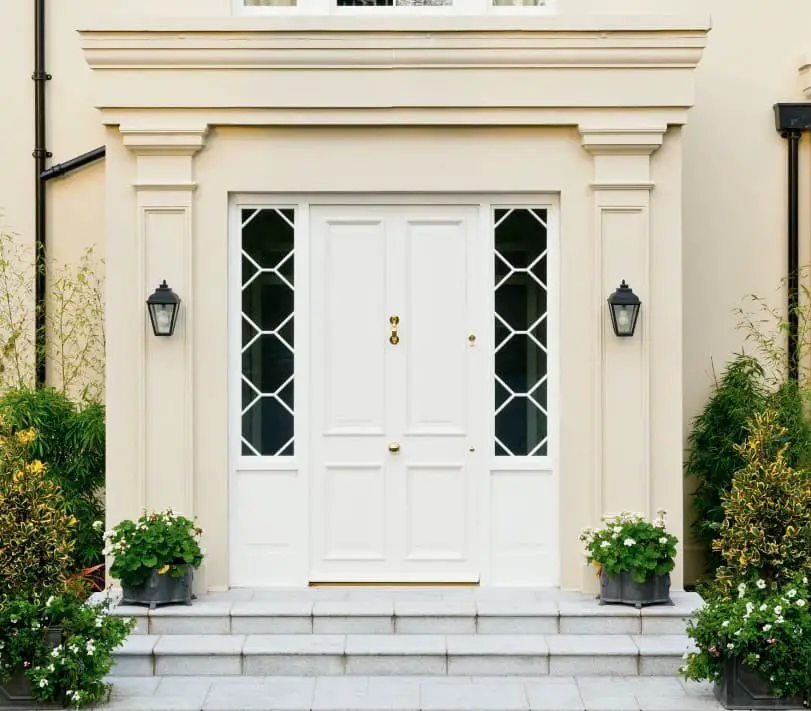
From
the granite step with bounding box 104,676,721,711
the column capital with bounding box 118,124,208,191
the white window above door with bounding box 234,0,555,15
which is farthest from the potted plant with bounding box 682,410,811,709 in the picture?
the column capital with bounding box 118,124,208,191

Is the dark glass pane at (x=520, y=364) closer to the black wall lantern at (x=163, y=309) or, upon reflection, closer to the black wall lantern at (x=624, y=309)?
the black wall lantern at (x=624, y=309)

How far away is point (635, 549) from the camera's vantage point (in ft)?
22.6

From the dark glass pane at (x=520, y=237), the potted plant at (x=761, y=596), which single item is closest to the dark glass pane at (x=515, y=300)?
the dark glass pane at (x=520, y=237)

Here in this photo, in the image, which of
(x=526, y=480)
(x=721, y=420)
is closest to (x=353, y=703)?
(x=526, y=480)

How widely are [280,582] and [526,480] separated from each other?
1758 mm

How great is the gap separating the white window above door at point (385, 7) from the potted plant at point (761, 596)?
3.42 m

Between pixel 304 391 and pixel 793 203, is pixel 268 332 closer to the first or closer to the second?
pixel 304 391

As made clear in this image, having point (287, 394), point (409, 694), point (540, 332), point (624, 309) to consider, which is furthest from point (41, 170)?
point (409, 694)

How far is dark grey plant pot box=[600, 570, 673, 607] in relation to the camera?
6.91m

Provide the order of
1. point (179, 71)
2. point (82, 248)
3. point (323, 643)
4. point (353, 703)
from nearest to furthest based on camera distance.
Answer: point (353, 703) → point (323, 643) → point (179, 71) → point (82, 248)

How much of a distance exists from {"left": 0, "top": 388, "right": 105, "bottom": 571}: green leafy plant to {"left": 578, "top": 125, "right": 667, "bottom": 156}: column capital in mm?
3827

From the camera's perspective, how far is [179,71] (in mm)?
7227

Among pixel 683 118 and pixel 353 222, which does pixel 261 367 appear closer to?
pixel 353 222

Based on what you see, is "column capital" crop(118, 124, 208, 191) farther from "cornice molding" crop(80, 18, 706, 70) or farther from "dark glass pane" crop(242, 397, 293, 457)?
"dark glass pane" crop(242, 397, 293, 457)
